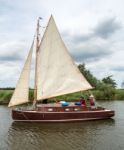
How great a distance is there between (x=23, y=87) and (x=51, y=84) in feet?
11.6

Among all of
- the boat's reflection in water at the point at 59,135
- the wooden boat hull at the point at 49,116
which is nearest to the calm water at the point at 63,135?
the boat's reflection in water at the point at 59,135

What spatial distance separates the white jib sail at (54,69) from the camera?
41188mm

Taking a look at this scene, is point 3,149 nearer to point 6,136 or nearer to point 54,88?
point 6,136

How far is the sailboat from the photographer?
39.8 m

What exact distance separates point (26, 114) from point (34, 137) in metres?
8.50

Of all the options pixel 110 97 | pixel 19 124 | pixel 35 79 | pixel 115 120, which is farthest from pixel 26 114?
pixel 110 97

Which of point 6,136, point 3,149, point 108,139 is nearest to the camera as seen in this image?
point 3,149

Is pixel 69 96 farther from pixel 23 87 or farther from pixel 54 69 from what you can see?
pixel 23 87

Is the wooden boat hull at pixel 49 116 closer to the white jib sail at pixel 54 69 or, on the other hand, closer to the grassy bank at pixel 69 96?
the white jib sail at pixel 54 69

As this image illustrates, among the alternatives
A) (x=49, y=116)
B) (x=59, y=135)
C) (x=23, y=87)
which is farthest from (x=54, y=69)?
(x=59, y=135)

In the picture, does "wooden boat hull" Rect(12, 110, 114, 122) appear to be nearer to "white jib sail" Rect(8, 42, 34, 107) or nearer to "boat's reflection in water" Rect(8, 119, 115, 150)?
"boat's reflection in water" Rect(8, 119, 115, 150)

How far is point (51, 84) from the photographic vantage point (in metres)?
41.5

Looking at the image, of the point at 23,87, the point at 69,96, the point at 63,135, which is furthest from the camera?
the point at 69,96

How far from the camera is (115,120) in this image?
4150 cm
